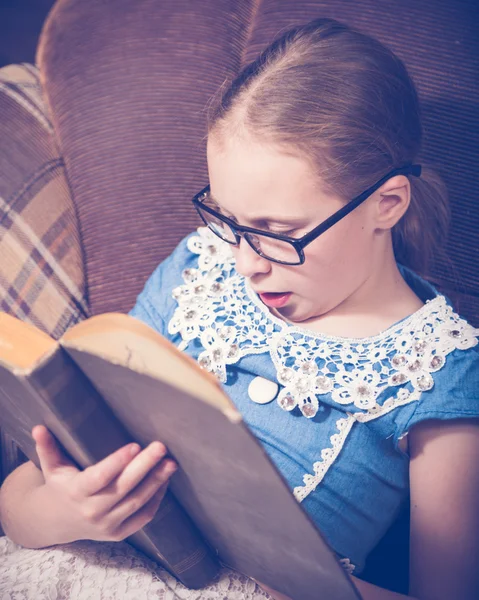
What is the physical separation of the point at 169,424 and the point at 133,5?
83 centimetres

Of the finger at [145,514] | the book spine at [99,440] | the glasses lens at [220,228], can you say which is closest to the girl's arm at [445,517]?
the book spine at [99,440]

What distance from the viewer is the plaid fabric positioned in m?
0.93

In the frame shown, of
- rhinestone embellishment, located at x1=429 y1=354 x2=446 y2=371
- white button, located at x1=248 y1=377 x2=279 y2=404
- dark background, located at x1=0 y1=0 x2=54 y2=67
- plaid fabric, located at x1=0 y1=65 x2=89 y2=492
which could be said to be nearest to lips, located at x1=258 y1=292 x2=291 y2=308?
white button, located at x1=248 y1=377 x2=279 y2=404

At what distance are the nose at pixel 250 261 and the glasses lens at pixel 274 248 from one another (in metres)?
0.01

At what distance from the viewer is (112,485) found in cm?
55

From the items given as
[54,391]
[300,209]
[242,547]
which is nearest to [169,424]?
[54,391]

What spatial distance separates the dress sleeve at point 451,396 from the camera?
688 mm

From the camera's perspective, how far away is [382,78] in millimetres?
700

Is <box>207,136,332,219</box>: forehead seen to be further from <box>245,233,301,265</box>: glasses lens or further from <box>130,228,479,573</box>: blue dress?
<box>130,228,479,573</box>: blue dress

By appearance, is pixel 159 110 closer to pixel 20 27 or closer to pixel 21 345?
pixel 21 345

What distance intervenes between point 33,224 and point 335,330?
0.56 meters

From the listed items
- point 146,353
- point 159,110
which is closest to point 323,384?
point 146,353

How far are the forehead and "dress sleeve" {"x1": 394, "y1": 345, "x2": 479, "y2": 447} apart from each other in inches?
11.1

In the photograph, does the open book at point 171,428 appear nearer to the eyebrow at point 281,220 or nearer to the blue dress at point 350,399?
the blue dress at point 350,399
